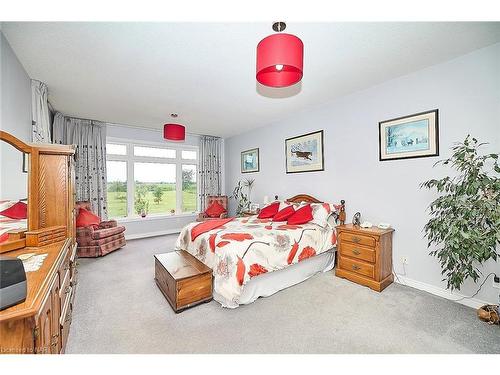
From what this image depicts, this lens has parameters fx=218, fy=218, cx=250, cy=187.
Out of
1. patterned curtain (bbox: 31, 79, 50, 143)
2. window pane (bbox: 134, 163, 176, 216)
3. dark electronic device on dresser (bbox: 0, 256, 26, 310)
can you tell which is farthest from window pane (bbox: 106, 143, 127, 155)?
dark electronic device on dresser (bbox: 0, 256, 26, 310)

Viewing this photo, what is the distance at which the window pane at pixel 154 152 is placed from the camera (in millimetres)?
5410

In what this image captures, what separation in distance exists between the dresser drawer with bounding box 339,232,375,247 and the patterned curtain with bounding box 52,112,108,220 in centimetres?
484

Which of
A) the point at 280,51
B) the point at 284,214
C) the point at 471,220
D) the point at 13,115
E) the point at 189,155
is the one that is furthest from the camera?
the point at 189,155

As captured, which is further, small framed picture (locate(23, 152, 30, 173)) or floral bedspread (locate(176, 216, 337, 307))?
floral bedspread (locate(176, 216, 337, 307))

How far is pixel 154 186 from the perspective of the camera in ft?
18.6

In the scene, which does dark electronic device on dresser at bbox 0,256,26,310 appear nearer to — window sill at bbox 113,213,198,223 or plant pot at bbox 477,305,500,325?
plant pot at bbox 477,305,500,325

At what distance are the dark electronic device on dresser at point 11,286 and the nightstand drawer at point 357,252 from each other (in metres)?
3.11

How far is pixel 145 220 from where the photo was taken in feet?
17.8

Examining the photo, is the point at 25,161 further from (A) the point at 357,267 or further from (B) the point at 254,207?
(B) the point at 254,207

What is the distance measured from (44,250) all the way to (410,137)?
12.9ft

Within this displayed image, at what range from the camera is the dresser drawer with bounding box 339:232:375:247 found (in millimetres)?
2759

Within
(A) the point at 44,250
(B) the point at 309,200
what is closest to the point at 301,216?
(B) the point at 309,200

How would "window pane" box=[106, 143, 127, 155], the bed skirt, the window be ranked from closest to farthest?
A: the bed skirt < "window pane" box=[106, 143, 127, 155] < the window
